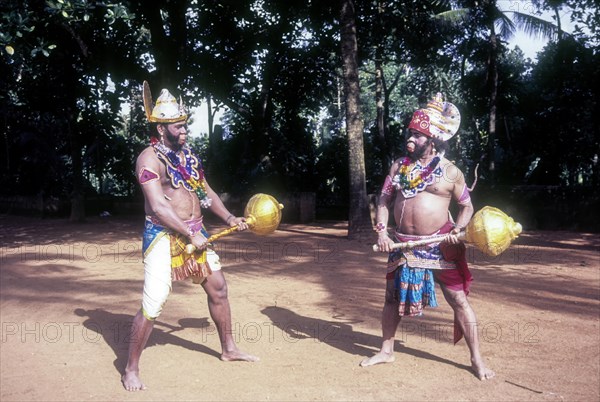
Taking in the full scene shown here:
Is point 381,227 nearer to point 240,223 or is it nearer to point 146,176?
point 240,223

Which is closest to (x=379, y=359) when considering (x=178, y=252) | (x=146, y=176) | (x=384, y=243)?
(x=384, y=243)

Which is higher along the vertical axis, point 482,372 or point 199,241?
point 199,241

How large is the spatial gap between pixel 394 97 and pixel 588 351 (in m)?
50.0

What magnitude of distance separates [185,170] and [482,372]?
2852mm

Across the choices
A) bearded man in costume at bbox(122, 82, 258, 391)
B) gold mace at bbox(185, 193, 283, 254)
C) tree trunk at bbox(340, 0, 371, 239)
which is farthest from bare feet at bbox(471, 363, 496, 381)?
tree trunk at bbox(340, 0, 371, 239)

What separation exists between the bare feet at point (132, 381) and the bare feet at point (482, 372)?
2.58 m

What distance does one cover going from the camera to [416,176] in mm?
4355

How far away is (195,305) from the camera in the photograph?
6.51 m

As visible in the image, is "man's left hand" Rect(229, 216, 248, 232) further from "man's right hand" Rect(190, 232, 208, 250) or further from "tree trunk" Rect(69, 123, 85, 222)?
"tree trunk" Rect(69, 123, 85, 222)

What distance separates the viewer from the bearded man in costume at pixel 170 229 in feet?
13.4

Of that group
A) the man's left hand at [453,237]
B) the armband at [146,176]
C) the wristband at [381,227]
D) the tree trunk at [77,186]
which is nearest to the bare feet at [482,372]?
the man's left hand at [453,237]

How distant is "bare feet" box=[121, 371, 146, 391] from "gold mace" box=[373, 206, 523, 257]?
2.33 m

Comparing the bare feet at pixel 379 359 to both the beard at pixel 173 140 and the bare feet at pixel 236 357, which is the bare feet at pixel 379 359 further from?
the beard at pixel 173 140

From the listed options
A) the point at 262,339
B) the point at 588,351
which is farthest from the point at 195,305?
the point at 588,351
